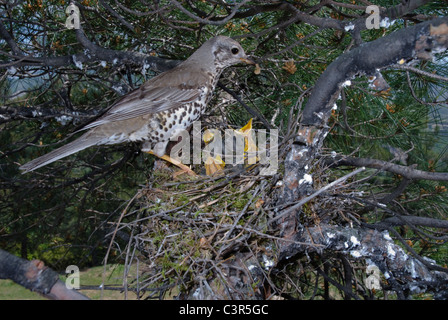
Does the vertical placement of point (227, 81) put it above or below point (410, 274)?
above

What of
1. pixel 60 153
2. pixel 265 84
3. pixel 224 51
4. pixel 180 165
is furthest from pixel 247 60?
pixel 60 153

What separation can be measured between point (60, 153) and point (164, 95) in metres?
1.01

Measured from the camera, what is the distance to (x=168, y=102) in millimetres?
3648

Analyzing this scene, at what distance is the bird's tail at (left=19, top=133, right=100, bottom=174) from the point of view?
9.86 feet

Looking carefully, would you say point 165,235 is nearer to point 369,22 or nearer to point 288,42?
point 369,22

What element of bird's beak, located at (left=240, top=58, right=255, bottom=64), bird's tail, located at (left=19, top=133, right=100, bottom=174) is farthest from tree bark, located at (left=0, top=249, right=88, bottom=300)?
bird's beak, located at (left=240, top=58, right=255, bottom=64)

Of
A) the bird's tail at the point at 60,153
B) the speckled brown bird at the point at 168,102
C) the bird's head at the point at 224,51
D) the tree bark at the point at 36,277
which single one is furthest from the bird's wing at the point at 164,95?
the tree bark at the point at 36,277

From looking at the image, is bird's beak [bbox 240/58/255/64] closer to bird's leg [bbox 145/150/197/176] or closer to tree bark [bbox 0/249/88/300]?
bird's leg [bbox 145/150/197/176]

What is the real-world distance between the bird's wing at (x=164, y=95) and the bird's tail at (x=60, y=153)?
1.22 ft

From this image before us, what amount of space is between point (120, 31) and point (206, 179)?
88.4 inches

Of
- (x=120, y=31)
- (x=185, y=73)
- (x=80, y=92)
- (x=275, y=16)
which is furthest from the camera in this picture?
(x=80, y=92)

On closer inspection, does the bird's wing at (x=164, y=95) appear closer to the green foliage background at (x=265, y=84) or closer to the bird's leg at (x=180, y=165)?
the green foliage background at (x=265, y=84)
